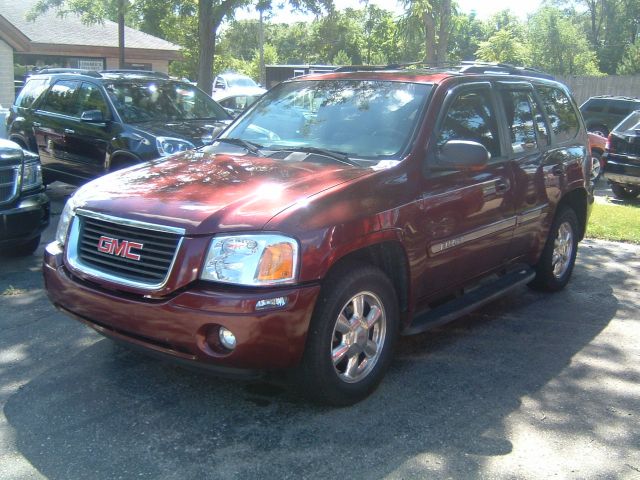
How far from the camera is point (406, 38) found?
49.0 ft

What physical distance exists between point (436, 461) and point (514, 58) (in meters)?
47.6

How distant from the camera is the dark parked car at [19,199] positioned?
6.08m

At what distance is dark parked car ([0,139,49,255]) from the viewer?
6078 mm

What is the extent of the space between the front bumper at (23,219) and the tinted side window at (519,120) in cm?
425

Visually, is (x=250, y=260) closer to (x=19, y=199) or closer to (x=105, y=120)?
(x=19, y=199)

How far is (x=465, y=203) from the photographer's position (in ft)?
15.0

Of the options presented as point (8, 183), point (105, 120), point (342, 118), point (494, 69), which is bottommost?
point (8, 183)

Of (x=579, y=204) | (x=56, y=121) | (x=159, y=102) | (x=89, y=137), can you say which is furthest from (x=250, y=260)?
(x=56, y=121)

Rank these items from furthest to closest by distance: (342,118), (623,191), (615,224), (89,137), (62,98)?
(623,191) → (62,98) → (615,224) → (89,137) → (342,118)

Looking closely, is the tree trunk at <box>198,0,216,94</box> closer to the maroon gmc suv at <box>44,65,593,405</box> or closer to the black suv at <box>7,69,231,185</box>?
the black suv at <box>7,69,231,185</box>

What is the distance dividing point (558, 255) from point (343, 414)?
3.24 m

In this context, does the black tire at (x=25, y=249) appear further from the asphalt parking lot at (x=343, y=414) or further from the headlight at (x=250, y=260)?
the headlight at (x=250, y=260)

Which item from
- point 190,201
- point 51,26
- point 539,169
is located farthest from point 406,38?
point 51,26

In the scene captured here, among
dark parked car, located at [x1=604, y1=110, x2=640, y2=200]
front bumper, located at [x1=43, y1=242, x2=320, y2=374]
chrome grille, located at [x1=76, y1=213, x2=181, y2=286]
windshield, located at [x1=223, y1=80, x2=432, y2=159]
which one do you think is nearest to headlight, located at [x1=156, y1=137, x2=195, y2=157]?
windshield, located at [x1=223, y1=80, x2=432, y2=159]
